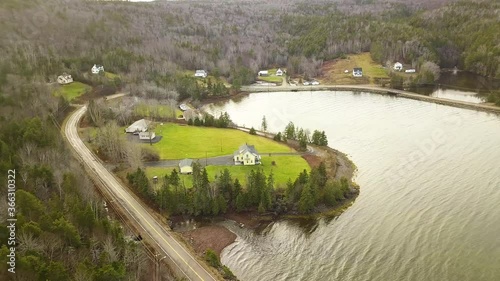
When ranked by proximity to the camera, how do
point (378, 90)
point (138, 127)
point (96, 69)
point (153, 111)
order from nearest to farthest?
1. point (138, 127)
2. point (153, 111)
3. point (96, 69)
4. point (378, 90)

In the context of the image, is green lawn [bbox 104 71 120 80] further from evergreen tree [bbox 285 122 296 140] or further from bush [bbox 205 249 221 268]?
bush [bbox 205 249 221 268]

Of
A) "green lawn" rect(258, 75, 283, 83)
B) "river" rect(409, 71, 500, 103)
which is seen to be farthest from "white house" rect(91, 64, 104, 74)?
"river" rect(409, 71, 500, 103)

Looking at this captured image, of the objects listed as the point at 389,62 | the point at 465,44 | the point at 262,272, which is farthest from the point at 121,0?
the point at 262,272

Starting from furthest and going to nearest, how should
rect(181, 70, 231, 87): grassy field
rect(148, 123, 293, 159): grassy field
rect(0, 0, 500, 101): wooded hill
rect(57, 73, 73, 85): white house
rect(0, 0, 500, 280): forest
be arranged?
1. rect(181, 70, 231, 87): grassy field
2. rect(0, 0, 500, 101): wooded hill
3. rect(57, 73, 73, 85): white house
4. rect(148, 123, 293, 159): grassy field
5. rect(0, 0, 500, 280): forest

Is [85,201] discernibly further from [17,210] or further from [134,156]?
[134,156]

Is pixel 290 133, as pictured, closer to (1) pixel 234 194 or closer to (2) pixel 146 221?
(1) pixel 234 194

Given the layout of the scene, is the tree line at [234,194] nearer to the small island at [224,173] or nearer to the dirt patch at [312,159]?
the small island at [224,173]

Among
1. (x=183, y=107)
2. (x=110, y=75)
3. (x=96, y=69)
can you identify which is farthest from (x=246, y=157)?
(x=96, y=69)
